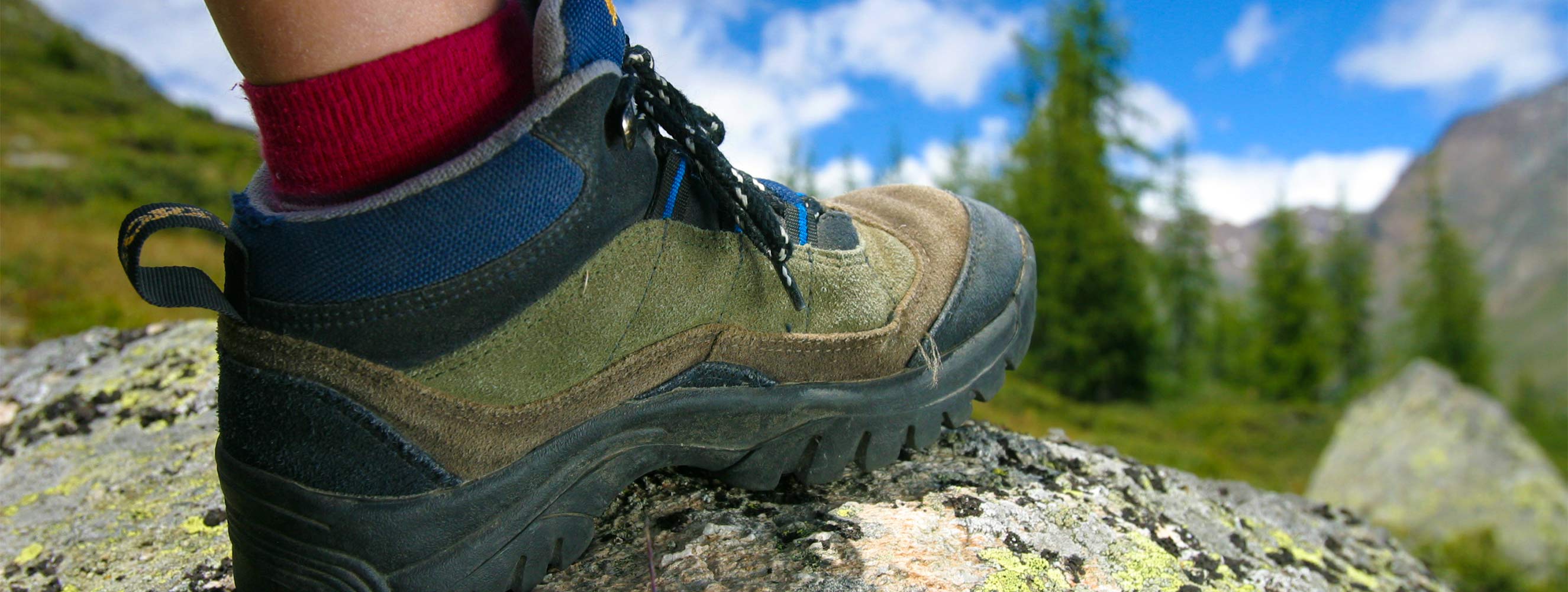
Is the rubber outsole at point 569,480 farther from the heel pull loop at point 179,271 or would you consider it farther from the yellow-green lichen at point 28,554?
the yellow-green lichen at point 28,554

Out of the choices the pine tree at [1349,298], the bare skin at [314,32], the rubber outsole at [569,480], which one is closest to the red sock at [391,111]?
the bare skin at [314,32]

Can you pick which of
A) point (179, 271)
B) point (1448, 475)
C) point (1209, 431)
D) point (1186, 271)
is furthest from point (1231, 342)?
point (179, 271)

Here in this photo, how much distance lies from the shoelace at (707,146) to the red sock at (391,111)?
7.7 inches

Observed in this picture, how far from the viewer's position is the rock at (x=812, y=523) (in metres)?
1.40

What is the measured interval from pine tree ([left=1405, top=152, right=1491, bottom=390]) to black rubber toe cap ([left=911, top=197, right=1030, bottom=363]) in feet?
134

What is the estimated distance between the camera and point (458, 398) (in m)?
1.29

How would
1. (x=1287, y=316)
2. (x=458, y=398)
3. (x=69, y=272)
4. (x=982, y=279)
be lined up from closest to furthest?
1. (x=458, y=398)
2. (x=982, y=279)
3. (x=69, y=272)
4. (x=1287, y=316)

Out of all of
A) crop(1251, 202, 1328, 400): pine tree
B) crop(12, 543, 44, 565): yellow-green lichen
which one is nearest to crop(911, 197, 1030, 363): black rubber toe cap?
crop(12, 543, 44, 565): yellow-green lichen

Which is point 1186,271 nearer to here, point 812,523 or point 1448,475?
point 1448,475

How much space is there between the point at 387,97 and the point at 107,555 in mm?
1187

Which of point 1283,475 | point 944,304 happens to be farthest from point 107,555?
point 1283,475

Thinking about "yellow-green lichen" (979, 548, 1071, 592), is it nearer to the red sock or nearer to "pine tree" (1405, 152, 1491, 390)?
the red sock

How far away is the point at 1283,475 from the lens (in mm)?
12086

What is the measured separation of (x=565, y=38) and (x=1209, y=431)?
50.0 ft
